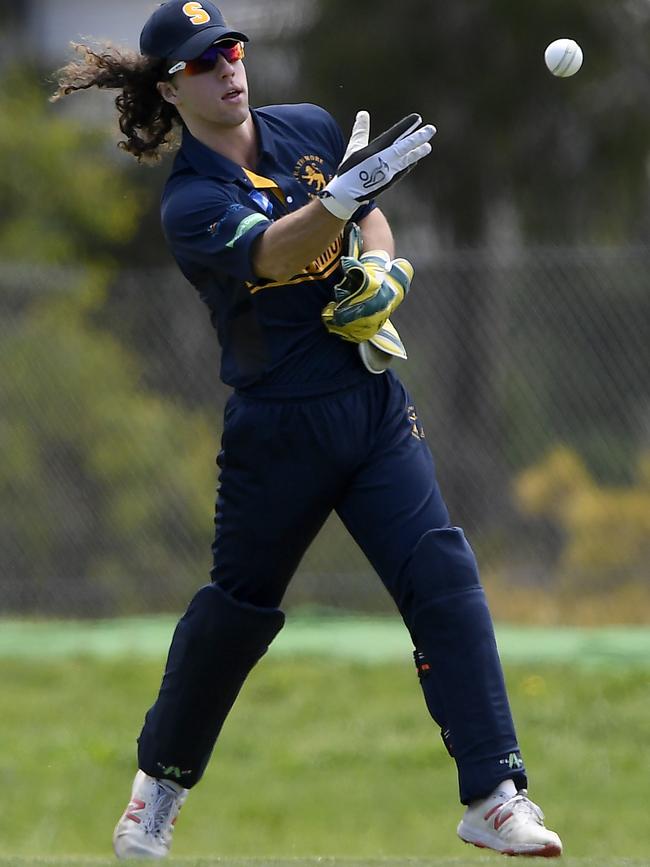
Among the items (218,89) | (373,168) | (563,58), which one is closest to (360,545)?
(373,168)

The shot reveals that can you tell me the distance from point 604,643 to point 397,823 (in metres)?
3.17

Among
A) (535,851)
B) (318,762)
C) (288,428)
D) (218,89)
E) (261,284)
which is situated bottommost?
(535,851)

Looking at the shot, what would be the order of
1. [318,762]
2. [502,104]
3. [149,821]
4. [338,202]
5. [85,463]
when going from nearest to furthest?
[338,202]
[149,821]
[318,762]
[85,463]
[502,104]

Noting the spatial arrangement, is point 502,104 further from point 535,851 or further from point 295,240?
point 535,851

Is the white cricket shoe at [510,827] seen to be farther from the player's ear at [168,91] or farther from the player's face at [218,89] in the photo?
the player's ear at [168,91]

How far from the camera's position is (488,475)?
9.84 metres

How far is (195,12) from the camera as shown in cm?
432

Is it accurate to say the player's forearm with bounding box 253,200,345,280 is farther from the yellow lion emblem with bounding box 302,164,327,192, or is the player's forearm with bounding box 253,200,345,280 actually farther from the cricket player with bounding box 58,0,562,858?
the yellow lion emblem with bounding box 302,164,327,192

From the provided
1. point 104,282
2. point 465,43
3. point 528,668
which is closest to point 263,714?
point 528,668

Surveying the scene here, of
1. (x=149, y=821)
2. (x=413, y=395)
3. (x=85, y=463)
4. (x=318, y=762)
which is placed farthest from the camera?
(x=85, y=463)

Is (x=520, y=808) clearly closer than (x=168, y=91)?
Yes

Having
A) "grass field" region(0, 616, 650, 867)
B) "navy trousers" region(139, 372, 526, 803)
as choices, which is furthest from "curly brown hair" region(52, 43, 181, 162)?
"grass field" region(0, 616, 650, 867)

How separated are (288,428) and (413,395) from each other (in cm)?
583

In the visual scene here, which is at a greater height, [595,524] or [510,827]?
[595,524]
